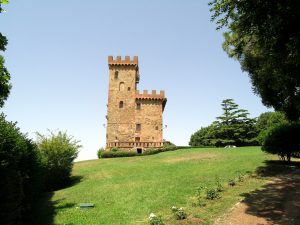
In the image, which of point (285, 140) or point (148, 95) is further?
point (148, 95)

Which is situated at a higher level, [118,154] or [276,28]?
[276,28]

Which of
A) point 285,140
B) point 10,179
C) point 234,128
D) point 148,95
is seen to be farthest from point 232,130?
point 10,179

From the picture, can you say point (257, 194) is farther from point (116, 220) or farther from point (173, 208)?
point (116, 220)

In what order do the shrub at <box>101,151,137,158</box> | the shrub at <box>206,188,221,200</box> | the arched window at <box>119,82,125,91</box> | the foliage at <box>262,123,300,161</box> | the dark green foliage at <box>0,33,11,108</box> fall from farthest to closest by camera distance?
the arched window at <box>119,82,125,91</box> → the shrub at <box>101,151,137,158</box> → the foliage at <box>262,123,300,161</box> → the shrub at <box>206,188,221,200</box> → the dark green foliage at <box>0,33,11,108</box>

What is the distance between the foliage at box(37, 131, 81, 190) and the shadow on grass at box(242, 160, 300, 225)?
668 inches

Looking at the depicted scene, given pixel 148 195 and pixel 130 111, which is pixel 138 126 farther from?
pixel 148 195

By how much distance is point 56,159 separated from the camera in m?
27.4

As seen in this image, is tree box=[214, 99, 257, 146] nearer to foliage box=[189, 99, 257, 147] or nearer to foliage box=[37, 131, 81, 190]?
foliage box=[189, 99, 257, 147]

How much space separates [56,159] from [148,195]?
1229cm

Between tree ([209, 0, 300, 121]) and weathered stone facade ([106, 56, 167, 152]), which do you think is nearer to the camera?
tree ([209, 0, 300, 121])

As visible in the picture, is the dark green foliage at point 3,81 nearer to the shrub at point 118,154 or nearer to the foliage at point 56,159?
the foliage at point 56,159

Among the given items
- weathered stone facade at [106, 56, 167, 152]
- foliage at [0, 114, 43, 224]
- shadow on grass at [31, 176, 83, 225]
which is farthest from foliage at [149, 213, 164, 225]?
weathered stone facade at [106, 56, 167, 152]

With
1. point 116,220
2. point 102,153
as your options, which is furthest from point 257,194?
point 102,153

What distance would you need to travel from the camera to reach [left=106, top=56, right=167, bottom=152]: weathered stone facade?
5525 centimetres
